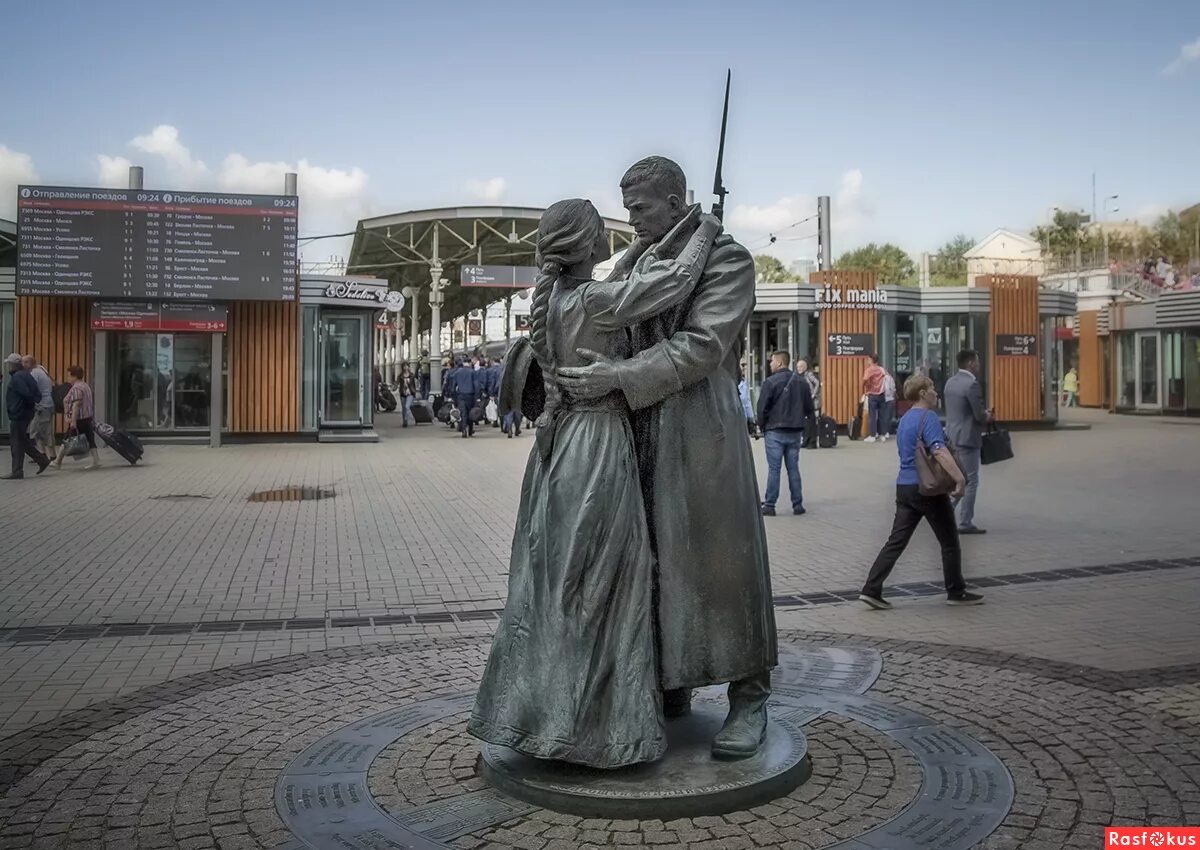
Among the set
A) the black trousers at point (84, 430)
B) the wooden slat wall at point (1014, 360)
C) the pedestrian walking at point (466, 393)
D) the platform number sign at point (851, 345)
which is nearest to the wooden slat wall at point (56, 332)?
the black trousers at point (84, 430)

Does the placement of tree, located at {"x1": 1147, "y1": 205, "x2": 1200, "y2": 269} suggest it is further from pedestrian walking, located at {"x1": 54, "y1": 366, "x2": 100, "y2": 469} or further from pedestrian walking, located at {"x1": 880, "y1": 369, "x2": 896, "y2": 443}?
pedestrian walking, located at {"x1": 54, "y1": 366, "x2": 100, "y2": 469}

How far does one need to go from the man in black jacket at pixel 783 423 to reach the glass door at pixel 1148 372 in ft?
83.2

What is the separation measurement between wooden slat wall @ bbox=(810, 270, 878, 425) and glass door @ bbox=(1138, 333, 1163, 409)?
12.2 metres

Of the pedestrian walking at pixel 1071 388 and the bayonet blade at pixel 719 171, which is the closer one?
the bayonet blade at pixel 719 171

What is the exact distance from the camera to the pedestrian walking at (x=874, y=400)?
74.4 ft

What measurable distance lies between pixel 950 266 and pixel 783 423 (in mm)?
75893

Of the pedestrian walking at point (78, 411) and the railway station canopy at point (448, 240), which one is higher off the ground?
the railway station canopy at point (448, 240)

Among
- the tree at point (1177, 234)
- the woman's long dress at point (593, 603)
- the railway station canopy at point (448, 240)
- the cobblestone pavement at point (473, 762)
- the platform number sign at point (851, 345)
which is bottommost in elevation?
the cobblestone pavement at point (473, 762)

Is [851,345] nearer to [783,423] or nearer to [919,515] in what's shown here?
[783,423]

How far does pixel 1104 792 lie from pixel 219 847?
111 inches

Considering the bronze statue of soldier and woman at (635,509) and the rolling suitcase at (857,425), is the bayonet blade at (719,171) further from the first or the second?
the rolling suitcase at (857,425)

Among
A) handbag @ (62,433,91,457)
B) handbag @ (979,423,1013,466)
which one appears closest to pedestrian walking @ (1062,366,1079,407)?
handbag @ (979,423,1013,466)

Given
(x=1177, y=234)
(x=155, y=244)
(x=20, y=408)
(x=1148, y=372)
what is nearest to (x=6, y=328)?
(x=155, y=244)

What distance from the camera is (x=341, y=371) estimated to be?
23875 mm
